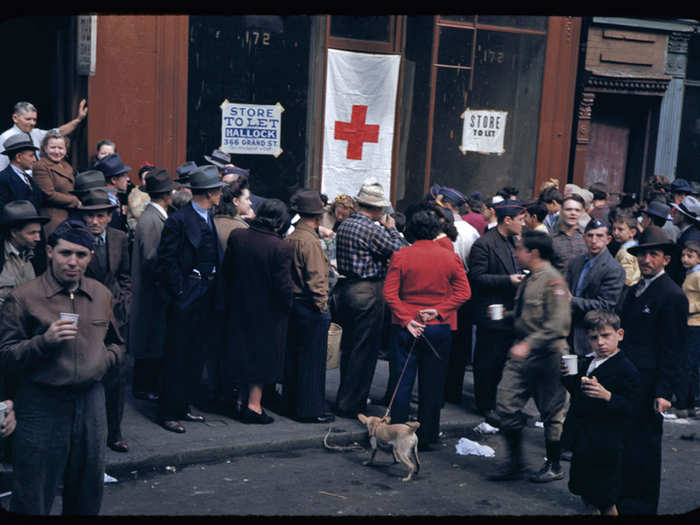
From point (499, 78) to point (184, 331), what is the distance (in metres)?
8.45

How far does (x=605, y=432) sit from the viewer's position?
19.0ft

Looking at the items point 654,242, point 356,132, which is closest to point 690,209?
point 654,242

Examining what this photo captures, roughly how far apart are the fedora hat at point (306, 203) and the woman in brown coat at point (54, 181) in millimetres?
2015

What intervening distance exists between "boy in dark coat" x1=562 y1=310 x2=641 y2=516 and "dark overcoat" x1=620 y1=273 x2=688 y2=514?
0.46 ft

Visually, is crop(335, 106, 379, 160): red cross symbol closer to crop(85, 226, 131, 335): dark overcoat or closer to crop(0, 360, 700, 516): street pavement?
crop(0, 360, 700, 516): street pavement

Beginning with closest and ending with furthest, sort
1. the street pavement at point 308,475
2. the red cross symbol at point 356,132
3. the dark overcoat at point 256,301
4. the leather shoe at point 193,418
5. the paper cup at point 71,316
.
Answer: the paper cup at point 71,316 < the street pavement at point 308,475 < the dark overcoat at point 256,301 < the leather shoe at point 193,418 < the red cross symbol at point 356,132

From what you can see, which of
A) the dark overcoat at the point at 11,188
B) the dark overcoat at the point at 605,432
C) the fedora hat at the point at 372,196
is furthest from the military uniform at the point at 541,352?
the dark overcoat at the point at 11,188

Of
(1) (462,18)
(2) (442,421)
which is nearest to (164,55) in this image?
(1) (462,18)

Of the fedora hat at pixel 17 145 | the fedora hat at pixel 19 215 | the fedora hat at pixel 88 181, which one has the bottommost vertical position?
the fedora hat at pixel 19 215

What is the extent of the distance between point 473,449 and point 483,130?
7.58 metres

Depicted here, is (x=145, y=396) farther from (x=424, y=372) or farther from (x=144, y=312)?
(x=424, y=372)

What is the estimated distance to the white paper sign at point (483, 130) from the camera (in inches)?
553

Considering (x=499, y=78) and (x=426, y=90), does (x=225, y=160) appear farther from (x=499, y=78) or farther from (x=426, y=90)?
(x=499, y=78)

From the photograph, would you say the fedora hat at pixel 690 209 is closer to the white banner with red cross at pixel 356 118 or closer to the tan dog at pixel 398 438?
the white banner with red cross at pixel 356 118
